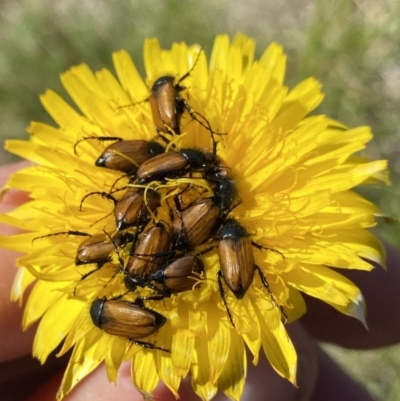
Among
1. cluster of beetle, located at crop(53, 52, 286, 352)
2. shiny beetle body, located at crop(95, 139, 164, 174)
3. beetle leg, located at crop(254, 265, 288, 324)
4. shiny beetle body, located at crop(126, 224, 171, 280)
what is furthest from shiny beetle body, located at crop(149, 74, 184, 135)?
beetle leg, located at crop(254, 265, 288, 324)

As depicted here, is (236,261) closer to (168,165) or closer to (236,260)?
Answer: (236,260)

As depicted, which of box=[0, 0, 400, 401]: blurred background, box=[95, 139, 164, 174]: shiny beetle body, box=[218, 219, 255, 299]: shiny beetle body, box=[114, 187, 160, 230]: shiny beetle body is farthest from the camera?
box=[0, 0, 400, 401]: blurred background

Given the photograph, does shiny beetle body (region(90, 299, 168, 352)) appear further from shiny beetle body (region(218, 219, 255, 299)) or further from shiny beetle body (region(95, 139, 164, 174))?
shiny beetle body (region(95, 139, 164, 174))

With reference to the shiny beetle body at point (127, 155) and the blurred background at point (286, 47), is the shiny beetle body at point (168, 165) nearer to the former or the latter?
the shiny beetle body at point (127, 155)

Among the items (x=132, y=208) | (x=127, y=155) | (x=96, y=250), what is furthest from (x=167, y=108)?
(x=96, y=250)

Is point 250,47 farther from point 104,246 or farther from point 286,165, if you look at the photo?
point 104,246

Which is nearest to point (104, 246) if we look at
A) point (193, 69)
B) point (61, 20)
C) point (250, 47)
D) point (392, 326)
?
point (193, 69)

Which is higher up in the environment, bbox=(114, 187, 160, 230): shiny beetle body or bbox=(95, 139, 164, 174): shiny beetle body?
bbox=(95, 139, 164, 174): shiny beetle body
